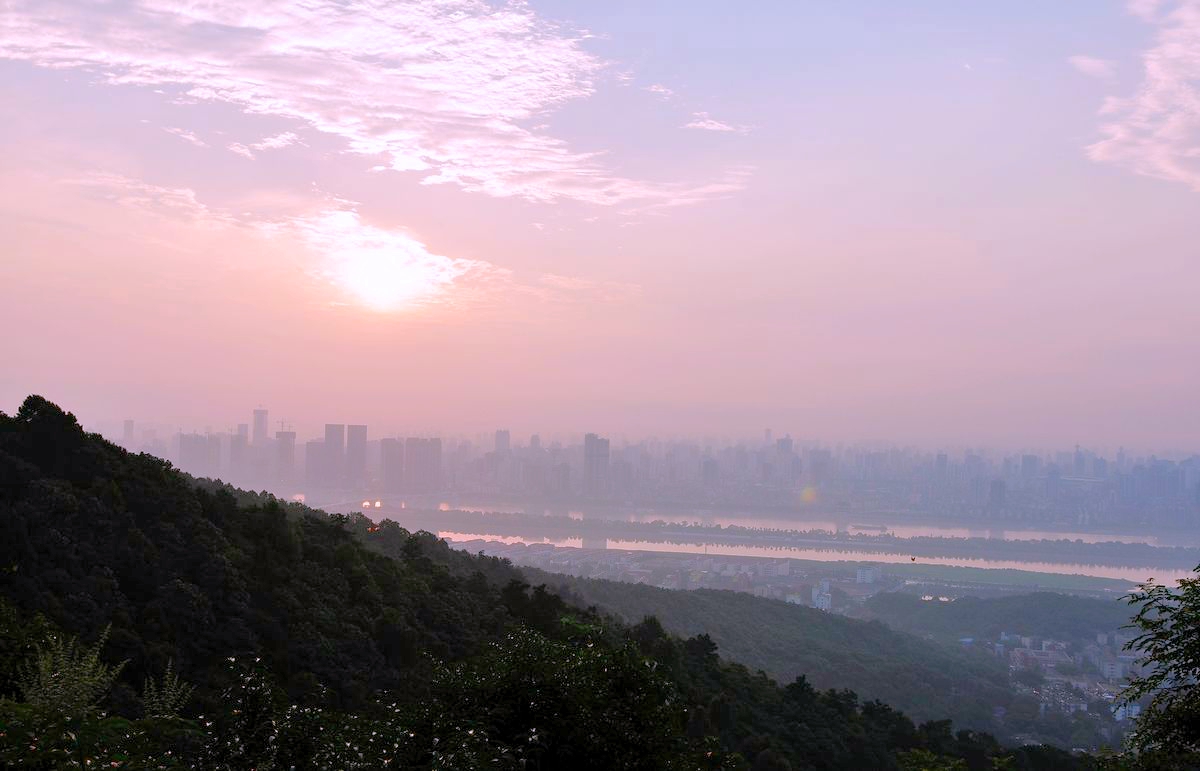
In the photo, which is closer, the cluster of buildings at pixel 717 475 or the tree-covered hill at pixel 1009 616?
the tree-covered hill at pixel 1009 616

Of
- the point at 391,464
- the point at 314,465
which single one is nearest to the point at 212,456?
the point at 314,465

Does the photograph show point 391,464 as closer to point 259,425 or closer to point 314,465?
point 314,465

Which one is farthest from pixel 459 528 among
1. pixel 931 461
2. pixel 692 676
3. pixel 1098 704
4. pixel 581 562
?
pixel 931 461

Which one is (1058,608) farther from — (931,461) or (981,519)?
(931,461)

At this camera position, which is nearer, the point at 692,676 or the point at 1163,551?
the point at 692,676

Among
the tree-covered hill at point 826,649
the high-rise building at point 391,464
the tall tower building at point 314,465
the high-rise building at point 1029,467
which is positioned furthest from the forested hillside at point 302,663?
the high-rise building at point 1029,467

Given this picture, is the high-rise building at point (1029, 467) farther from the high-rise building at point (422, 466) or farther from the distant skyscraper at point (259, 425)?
the distant skyscraper at point (259, 425)

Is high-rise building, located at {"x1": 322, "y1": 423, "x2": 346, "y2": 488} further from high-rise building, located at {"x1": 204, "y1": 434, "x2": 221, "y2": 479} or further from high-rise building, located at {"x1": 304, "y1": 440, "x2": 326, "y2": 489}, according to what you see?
high-rise building, located at {"x1": 204, "y1": 434, "x2": 221, "y2": 479}
